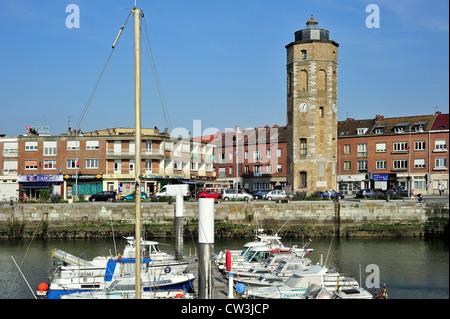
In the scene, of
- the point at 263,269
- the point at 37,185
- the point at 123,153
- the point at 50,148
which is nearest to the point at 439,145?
the point at 123,153

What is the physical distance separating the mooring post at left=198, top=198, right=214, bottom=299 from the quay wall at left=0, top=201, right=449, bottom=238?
2481 centimetres

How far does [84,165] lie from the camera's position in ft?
203

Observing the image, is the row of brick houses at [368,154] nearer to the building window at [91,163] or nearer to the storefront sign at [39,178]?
the building window at [91,163]

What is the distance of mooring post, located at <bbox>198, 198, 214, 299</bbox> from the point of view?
13.6 m

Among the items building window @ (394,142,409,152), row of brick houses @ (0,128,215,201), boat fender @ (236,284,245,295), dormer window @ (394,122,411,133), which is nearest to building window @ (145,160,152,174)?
row of brick houses @ (0,128,215,201)

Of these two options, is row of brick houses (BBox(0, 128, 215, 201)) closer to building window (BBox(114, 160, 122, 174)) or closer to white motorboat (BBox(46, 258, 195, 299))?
building window (BBox(114, 160, 122, 174))

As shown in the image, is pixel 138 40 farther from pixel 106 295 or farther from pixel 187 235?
pixel 187 235

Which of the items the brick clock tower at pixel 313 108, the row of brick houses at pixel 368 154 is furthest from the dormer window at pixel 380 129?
the brick clock tower at pixel 313 108

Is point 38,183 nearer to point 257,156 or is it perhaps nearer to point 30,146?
point 30,146

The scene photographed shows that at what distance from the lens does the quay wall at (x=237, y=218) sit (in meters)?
38.8

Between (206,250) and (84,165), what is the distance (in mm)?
51243

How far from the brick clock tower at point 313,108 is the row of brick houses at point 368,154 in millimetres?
7567
